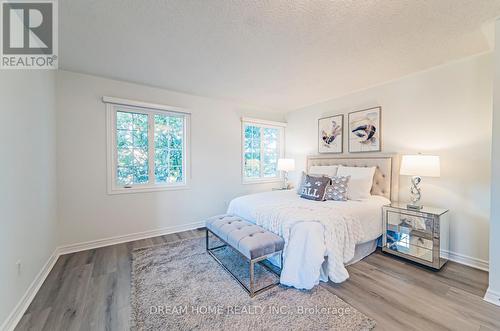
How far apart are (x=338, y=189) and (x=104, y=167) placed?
350 cm

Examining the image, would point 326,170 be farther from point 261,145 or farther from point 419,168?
point 261,145

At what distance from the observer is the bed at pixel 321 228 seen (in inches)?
78.0

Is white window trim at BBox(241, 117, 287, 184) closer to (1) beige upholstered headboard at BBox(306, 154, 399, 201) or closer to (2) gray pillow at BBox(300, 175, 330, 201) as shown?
(2) gray pillow at BBox(300, 175, 330, 201)

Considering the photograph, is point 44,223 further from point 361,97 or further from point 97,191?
point 361,97

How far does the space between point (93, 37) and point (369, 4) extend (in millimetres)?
2564

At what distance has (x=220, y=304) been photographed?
1772 mm

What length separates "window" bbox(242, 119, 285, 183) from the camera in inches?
178

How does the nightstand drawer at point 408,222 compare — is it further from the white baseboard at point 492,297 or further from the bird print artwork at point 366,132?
the bird print artwork at point 366,132

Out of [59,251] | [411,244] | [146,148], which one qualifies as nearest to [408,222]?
[411,244]

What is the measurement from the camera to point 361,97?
3520mm

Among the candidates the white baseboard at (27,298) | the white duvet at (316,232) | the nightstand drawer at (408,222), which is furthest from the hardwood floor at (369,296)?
the nightstand drawer at (408,222)

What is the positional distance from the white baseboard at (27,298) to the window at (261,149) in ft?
10.4

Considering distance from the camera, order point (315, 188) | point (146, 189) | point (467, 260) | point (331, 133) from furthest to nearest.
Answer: point (331, 133) < point (146, 189) < point (315, 188) < point (467, 260)

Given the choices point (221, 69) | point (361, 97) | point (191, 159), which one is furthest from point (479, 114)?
point (191, 159)
